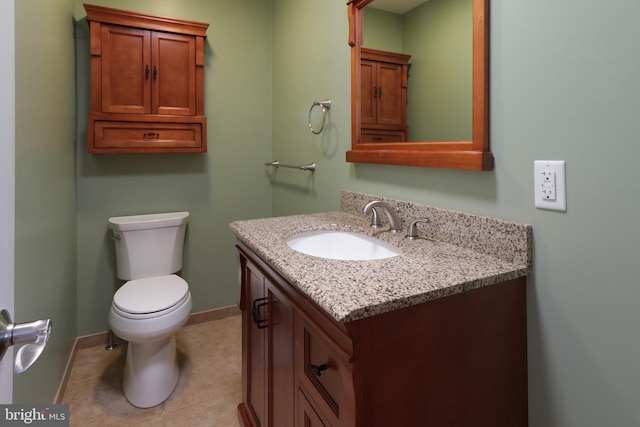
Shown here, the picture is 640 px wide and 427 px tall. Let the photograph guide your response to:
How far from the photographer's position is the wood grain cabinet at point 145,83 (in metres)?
2.09

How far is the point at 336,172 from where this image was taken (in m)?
1.90

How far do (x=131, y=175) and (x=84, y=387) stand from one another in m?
1.22

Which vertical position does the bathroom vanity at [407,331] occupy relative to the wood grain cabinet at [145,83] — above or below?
below

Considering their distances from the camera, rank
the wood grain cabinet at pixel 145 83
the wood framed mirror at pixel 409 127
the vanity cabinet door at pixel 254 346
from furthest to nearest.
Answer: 1. the wood grain cabinet at pixel 145 83
2. the vanity cabinet door at pixel 254 346
3. the wood framed mirror at pixel 409 127

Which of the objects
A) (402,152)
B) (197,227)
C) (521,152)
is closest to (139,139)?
(197,227)

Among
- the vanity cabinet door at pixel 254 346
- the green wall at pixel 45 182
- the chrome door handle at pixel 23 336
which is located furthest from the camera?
the vanity cabinet door at pixel 254 346

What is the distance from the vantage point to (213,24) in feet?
8.15

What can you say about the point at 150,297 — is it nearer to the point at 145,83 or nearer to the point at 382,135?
the point at 145,83

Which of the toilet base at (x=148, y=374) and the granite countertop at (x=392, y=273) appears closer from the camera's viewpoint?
the granite countertop at (x=392, y=273)

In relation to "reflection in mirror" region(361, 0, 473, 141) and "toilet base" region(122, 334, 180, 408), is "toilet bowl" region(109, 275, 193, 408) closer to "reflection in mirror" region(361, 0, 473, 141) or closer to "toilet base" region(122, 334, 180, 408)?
"toilet base" region(122, 334, 180, 408)

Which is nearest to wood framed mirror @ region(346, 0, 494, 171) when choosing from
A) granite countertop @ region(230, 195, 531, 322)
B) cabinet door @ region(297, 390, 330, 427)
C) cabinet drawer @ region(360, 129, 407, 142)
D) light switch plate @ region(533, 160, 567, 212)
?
cabinet drawer @ region(360, 129, 407, 142)

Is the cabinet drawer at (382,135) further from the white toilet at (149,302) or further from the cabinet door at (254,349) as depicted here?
the white toilet at (149,302)

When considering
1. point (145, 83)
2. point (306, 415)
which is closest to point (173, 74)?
point (145, 83)

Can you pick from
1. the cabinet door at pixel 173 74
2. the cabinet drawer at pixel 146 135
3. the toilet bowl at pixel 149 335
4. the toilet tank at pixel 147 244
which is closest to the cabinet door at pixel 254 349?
the toilet bowl at pixel 149 335
